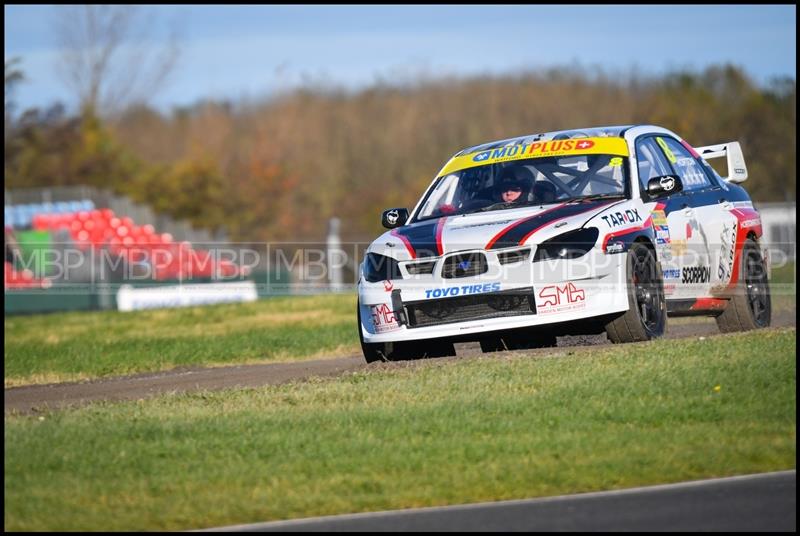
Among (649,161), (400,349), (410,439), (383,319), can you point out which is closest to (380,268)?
(383,319)

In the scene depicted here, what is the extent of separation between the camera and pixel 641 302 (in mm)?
10133

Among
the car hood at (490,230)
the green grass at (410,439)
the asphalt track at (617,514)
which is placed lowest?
the asphalt track at (617,514)

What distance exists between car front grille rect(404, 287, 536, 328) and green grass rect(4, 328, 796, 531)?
1.35 ft

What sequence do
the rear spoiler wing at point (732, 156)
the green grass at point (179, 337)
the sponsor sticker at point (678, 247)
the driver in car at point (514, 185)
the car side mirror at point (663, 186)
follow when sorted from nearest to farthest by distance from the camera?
the car side mirror at point (663, 186), the sponsor sticker at point (678, 247), the driver in car at point (514, 185), the rear spoiler wing at point (732, 156), the green grass at point (179, 337)

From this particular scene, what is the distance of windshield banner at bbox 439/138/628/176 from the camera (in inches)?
438

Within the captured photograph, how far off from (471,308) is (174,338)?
702 cm

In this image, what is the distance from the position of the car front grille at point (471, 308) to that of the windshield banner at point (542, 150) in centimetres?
188

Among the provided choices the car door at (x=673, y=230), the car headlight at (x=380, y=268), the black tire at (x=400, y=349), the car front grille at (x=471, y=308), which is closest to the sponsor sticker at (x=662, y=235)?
the car door at (x=673, y=230)

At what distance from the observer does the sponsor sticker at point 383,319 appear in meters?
10.1

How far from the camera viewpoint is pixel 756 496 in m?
6.14

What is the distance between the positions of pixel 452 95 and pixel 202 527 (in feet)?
266

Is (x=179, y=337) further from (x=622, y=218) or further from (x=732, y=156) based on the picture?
(x=622, y=218)

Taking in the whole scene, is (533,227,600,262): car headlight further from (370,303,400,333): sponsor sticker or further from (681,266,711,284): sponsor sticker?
(681,266,711,284): sponsor sticker

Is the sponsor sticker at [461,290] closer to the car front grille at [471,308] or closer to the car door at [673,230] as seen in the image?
the car front grille at [471,308]
